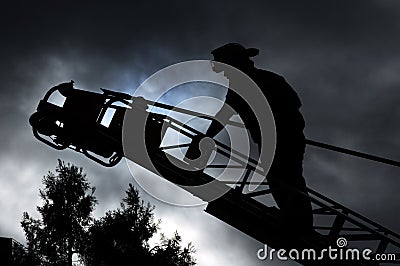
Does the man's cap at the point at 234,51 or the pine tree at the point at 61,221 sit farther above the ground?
the pine tree at the point at 61,221

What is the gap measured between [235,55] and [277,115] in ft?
3.36

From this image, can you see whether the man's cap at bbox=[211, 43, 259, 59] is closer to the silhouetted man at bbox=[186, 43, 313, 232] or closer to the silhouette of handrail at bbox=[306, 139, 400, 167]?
the silhouetted man at bbox=[186, 43, 313, 232]

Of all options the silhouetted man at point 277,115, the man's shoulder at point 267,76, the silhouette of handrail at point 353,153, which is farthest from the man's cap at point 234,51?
the silhouette of handrail at point 353,153

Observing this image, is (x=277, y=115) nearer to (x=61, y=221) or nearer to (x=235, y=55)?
(x=235, y=55)

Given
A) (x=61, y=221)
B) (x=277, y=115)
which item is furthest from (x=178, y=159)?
(x=61, y=221)

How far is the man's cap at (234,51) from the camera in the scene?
7.77 metres

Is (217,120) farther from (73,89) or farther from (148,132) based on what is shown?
(73,89)

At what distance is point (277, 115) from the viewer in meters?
7.72

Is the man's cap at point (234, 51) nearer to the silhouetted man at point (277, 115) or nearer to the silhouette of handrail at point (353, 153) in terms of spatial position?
the silhouetted man at point (277, 115)

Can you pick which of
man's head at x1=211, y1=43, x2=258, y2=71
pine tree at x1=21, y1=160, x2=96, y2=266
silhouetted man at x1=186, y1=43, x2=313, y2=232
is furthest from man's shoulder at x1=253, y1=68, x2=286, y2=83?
pine tree at x1=21, y1=160, x2=96, y2=266

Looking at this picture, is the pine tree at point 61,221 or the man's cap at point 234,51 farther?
the pine tree at point 61,221

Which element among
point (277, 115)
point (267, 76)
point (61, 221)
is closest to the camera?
point (277, 115)

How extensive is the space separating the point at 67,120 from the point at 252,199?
294cm

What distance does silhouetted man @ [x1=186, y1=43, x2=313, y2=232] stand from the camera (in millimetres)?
7676
